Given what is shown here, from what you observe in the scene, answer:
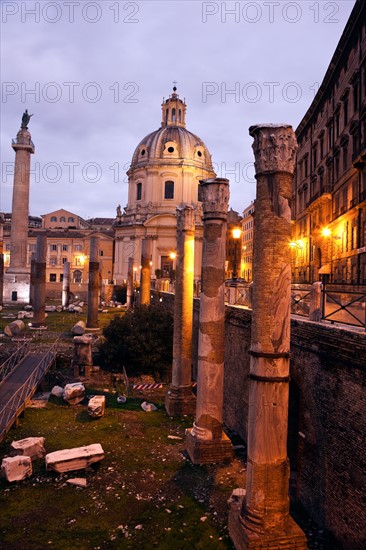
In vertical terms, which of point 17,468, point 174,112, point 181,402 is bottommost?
point 17,468

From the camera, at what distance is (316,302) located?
24.7 feet

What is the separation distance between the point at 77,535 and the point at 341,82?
2726cm

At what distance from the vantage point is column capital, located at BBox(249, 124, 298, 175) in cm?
579

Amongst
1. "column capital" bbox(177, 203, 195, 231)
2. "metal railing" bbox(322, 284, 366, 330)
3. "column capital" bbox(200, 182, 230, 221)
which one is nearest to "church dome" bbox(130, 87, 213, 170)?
"column capital" bbox(177, 203, 195, 231)

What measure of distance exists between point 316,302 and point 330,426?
6.66ft

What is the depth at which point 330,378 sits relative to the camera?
682 cm

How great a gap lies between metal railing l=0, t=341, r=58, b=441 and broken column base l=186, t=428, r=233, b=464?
394 centimetres

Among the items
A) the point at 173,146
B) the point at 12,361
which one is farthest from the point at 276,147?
the point at 173,146

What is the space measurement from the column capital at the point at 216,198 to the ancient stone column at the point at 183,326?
2.51 m

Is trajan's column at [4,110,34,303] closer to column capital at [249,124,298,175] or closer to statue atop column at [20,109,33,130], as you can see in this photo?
statue atop column at [20,109,33,130]

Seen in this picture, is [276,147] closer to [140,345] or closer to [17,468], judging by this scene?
[17,468]

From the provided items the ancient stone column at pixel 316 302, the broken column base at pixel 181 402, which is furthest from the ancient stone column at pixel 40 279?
the ancient stone column at pixel 316 302

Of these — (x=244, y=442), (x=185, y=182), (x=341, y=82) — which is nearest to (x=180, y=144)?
(x=185, y=182)

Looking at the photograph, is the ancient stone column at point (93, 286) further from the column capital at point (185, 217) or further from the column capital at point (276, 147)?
the column capital at point (276, 147)
